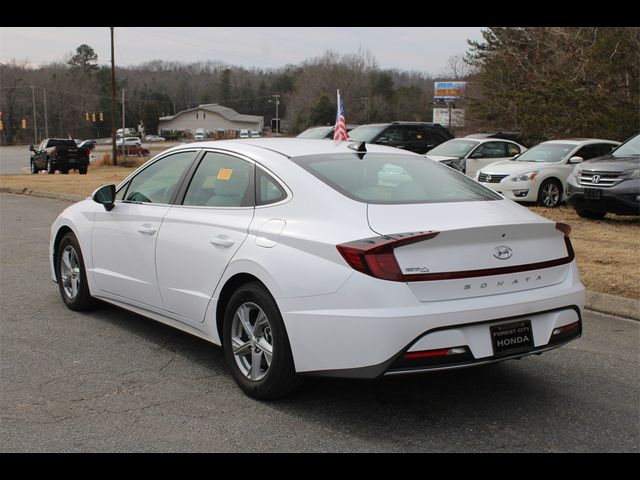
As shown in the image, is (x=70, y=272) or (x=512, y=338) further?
(x=70, y=272)

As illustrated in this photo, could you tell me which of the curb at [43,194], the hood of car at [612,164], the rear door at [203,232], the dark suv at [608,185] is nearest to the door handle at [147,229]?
the rear door at [203,232]

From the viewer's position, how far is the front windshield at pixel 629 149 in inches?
504

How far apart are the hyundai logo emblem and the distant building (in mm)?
122943

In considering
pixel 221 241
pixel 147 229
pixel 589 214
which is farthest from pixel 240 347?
pixel 589 214

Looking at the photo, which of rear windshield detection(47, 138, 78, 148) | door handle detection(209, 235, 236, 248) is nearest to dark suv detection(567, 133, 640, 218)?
door handle detection(209, 235, 236, 248)

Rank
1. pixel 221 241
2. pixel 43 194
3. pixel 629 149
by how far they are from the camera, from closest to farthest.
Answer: pixel 221 241
pixel 629 149
pixel 43 194

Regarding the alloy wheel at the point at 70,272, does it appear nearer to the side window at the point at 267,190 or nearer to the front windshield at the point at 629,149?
the side window at the point at 267,190

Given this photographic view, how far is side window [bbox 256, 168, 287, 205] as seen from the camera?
4480 millimetres

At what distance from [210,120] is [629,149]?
119 metres

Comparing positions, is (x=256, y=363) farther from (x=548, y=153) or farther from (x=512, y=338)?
(x=548, y=153)

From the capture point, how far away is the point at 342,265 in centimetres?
378

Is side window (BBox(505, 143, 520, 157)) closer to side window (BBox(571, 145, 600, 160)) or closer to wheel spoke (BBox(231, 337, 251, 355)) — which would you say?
side window (BBox(571, 145, 600, 160))

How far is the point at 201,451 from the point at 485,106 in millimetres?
42304

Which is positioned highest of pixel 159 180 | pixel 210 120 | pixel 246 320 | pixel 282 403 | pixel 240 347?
pixel 210 120
